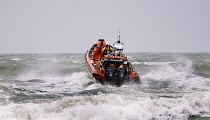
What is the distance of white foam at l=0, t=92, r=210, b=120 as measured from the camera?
8.60m

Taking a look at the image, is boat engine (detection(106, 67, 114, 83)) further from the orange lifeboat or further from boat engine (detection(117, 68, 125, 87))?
boat engine (detection(117, 68, 125, 87))

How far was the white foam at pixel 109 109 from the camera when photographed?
8.60 m

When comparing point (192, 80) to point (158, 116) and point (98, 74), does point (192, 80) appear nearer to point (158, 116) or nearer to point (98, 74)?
point (98, 74)

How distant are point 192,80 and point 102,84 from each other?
16.6ft

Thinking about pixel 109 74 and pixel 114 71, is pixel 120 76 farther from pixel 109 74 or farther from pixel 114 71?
pixel 109 74

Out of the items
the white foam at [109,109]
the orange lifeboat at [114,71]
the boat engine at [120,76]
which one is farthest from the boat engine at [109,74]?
the white foam at [109,109]

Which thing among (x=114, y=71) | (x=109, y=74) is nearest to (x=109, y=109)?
(x=109, y=74)

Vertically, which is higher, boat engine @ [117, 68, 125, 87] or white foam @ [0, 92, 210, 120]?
boat engine @ [117, 68, 125, 87]

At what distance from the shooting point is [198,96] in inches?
447

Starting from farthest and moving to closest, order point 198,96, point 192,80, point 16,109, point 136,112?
point 192,80 < point 198,96 < point 136,112 < point 16,109

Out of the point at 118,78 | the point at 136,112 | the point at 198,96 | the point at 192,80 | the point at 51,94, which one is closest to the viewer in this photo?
the point at 136,112

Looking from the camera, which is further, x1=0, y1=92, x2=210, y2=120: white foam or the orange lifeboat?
the orange lifeboat

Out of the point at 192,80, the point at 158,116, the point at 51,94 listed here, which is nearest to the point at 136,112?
the point at 158,116

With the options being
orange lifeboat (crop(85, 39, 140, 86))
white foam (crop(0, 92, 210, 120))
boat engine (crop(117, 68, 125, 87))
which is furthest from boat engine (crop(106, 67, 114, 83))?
white foam (crop(0, 92, 210, 120))
